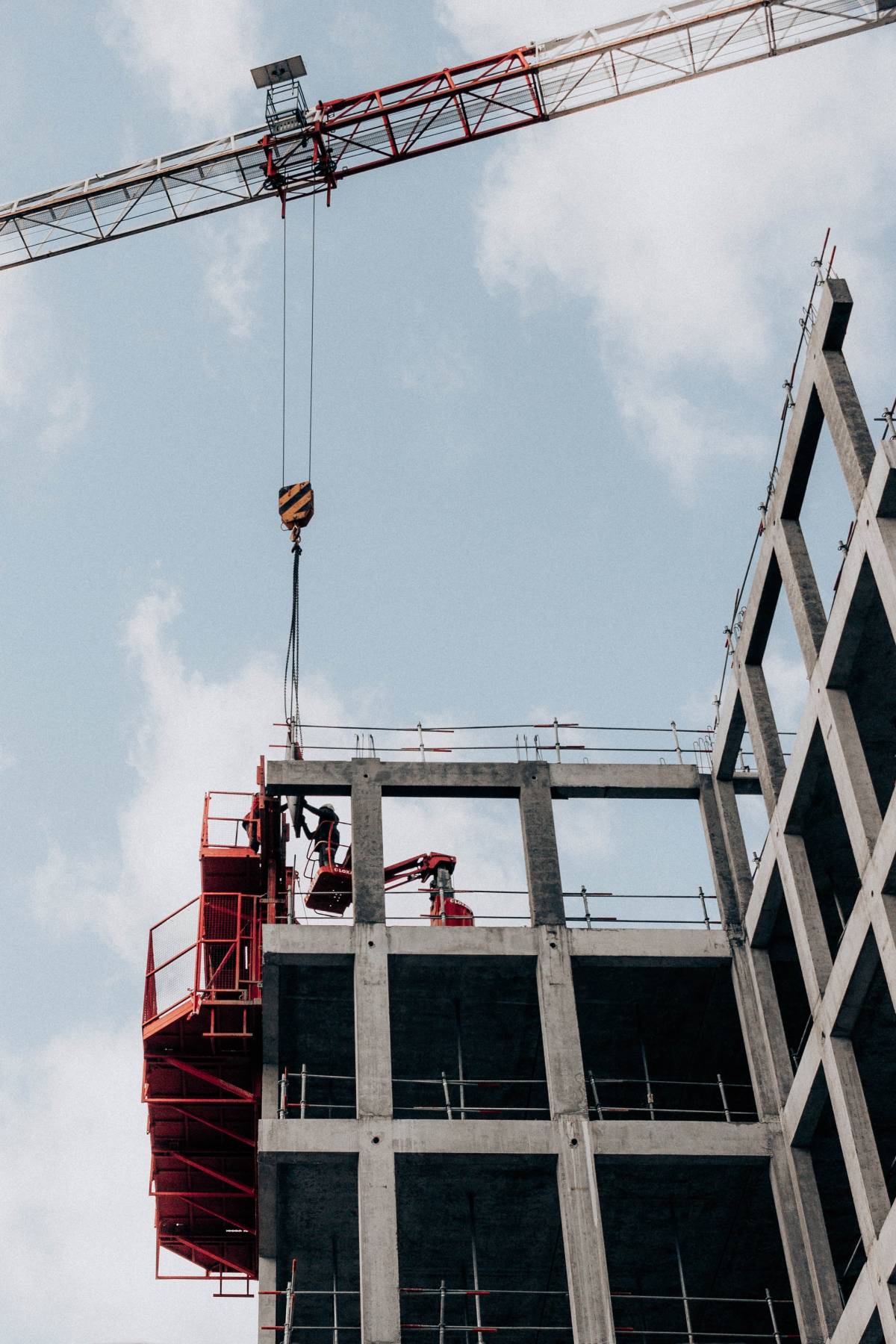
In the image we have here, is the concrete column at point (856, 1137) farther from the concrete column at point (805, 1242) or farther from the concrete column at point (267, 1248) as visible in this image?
the concrete column at point (267, 1248)

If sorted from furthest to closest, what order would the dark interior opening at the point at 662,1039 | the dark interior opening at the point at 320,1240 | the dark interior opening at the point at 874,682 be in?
the dark interior opening at the point at 662,1039 → the dark interior opening at the point at 320,1240 → the dark interior opening at the point at 874,682

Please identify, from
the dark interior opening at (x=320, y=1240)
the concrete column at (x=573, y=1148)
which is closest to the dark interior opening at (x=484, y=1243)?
the concrete column at (x=573, y=1148)

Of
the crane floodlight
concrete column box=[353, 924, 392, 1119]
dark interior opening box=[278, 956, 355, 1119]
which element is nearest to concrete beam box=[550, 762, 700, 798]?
concrete column box=[353, 924, 392, 1119]

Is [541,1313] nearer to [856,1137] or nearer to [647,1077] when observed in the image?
[647,1077]

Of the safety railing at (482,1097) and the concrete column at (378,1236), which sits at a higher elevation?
the safety railing at (482,1097)

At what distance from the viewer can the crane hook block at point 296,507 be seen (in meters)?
44.8

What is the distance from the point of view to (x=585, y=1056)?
35625 mm

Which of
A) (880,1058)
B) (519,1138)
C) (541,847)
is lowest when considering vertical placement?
(519,1138)

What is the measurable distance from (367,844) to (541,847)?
3.40 meters

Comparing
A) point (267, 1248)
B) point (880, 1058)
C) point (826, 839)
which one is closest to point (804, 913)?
point (826, 839)

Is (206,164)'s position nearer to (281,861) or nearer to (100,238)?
(100,238)

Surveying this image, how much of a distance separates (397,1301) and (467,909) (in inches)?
339

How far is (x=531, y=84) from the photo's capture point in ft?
164

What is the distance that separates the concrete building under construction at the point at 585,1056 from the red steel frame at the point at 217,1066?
0.23 ft
